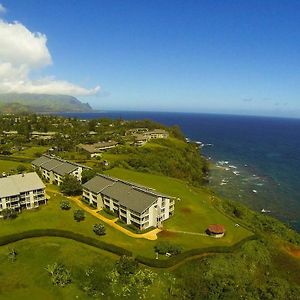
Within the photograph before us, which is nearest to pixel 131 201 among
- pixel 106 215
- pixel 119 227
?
pixel 119 227

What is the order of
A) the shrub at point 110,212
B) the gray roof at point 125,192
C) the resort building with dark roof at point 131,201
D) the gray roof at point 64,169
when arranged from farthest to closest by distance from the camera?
1. the gray roof at point 64,169
2. the shrub at point 110,212
3. the gray roof at point 125,192
4. the resort building with dark roof at point 131,201

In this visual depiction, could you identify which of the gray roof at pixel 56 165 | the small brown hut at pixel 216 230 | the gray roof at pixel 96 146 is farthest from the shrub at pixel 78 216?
the gray roof at pixel 96 146

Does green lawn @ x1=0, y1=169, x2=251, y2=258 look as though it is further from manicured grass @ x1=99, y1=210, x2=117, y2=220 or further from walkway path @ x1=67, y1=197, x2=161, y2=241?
manicured grass @ x1=99, y1=210, x2=117, y2=220

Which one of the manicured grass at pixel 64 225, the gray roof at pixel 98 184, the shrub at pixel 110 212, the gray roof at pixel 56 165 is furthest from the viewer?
the gray roof at pixel 56 165

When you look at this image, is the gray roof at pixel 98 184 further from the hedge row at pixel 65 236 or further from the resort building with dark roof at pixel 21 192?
the hedge row at pixel 65 236

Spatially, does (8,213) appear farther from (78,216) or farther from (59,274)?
(59,274)

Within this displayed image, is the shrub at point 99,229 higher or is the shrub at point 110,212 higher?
the shrub at point 99,229
